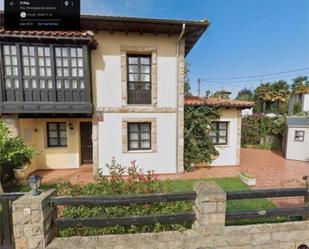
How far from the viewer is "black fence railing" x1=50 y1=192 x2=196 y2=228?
2775mm

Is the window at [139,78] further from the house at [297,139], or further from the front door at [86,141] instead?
the house at [297,139]

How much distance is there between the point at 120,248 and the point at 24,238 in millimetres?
1335

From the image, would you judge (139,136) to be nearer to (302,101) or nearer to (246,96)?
(302,101)

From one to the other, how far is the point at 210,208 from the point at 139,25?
697cm

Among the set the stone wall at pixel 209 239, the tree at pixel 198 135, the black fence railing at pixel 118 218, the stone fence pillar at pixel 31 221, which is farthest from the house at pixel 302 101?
the stone fence pillar at pixel 31 221

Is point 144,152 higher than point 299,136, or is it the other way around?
point 299,136

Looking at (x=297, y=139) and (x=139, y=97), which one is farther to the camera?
(x=297, y=139)

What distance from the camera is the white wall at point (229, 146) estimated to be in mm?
9227

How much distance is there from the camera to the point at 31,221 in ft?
8.31

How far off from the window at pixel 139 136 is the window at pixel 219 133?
3.34 meters

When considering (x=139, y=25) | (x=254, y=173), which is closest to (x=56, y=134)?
(x=139, y=25)

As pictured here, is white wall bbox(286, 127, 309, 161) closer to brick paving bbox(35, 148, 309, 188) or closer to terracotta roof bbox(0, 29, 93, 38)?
brick paving bbox(35, 148, 309, 188)

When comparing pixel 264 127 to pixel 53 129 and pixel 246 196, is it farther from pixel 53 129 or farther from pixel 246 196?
pixel 53 129

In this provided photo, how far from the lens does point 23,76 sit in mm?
6922
